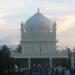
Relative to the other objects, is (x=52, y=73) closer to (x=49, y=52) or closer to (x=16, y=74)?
(x=16, y=74)

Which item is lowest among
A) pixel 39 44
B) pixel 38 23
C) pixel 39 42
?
pixel 39 44

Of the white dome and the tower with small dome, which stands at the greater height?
the white dome

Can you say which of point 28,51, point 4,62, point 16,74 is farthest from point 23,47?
point 16,74

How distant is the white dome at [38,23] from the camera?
312 feet

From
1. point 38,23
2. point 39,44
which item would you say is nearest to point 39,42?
point 39,44

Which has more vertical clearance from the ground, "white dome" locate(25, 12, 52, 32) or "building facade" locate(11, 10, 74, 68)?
"white dome" locate(25, 12, 52, 32)

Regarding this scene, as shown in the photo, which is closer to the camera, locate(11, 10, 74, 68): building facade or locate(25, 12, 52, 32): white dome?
locate(25, 12, 52, 32): white dome

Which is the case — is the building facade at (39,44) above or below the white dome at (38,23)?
below

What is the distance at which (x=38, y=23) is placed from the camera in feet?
312

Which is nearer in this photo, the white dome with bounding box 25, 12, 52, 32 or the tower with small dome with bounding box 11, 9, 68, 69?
the white dome with bounding box 25, 12, 52, 32

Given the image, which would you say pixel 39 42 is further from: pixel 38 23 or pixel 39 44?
pixel 38 23

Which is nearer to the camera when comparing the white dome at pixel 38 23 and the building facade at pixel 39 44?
the white dome at pixel 38 23

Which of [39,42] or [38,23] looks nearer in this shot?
[38,23]

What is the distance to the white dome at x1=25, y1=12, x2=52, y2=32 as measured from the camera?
95188mm
